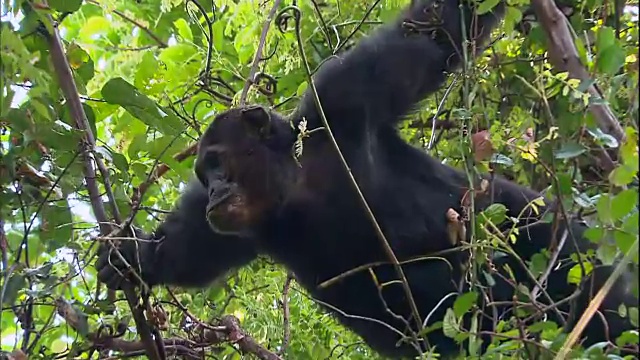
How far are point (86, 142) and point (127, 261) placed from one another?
0.65 meters

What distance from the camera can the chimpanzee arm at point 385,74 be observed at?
350 centimetres

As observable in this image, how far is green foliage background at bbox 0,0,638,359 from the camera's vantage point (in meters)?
2.17

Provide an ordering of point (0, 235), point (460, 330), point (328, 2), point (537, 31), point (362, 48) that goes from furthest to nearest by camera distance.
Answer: point (328, 2) < point (362, 48) < point (0, 235) < point (537, 31) < point (460, 330)

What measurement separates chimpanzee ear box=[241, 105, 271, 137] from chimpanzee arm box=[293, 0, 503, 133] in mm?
134

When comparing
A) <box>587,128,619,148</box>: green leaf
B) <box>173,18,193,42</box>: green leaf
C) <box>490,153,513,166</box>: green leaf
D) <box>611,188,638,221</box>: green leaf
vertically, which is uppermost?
<box>173,18,193,42</box>: green leaf

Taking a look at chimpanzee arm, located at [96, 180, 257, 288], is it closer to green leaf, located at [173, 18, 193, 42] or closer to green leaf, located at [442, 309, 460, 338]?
green leaf, located at [173, 18, 193, 42]

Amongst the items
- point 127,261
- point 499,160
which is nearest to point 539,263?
point 499,160

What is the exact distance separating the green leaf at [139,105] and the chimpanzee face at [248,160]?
1.80 feet

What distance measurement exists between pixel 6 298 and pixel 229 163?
1.22 m

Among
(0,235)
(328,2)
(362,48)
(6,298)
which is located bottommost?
(6,298)

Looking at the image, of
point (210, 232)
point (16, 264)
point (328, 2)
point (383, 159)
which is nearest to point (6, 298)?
point (16, 264)

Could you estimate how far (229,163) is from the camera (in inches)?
147

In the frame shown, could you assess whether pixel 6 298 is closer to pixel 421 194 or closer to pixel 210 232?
pixel 210 232

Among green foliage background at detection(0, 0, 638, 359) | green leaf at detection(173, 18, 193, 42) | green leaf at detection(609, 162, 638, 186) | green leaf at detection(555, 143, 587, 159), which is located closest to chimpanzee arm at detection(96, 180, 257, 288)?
green foliage background at detection(0, 0, 638, 359)
